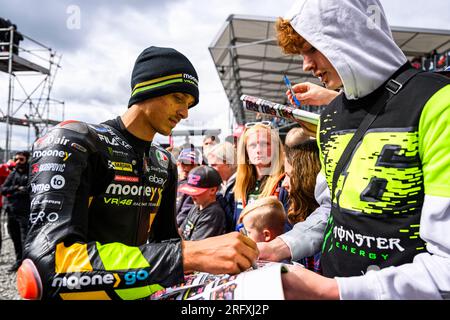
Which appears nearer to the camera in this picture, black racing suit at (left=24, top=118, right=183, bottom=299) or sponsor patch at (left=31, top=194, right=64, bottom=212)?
black racing suit at (left=24, top=118, right=183, bottom=299)

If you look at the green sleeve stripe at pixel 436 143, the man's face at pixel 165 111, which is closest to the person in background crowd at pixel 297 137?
the man's face at pixel 165 111

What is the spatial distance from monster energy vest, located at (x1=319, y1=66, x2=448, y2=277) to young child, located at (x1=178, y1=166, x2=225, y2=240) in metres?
2.01

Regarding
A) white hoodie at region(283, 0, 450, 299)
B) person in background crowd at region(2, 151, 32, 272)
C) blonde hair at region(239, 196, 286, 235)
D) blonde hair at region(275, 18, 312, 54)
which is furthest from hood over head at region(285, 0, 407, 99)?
person in background crowd at region(2, 151, 32, 272)

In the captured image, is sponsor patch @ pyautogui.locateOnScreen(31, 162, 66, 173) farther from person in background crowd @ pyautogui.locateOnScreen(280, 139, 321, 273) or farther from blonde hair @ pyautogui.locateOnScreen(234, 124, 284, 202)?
blonde hair @ pyautogui.locateOnScreen(234, 124, 284, 202)

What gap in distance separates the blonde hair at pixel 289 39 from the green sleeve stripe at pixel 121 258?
1.04 m

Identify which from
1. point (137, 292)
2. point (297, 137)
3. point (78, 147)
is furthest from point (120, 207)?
point (297, 137)

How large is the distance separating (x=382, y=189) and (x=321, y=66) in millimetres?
571

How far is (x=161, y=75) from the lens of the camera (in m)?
1.85

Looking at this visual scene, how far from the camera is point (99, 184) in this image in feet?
5.39

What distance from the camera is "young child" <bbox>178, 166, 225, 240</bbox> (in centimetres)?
326

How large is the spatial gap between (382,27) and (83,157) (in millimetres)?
1297
